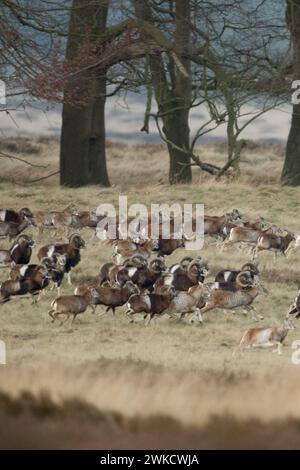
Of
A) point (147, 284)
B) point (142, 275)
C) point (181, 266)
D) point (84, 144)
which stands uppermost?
point (84, 144)

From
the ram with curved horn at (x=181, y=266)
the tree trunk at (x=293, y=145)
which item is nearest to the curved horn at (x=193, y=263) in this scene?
the ram with curved horn at (x=181, y=266)

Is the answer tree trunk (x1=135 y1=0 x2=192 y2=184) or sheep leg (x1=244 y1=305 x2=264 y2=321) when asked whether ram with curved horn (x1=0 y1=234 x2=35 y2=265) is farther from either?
tree trunk (x1=135 y1=0 x2=192 y2=184)

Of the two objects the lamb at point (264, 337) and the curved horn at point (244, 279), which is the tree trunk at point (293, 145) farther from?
the lamb at point (264, 337)

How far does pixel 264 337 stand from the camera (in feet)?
28.4

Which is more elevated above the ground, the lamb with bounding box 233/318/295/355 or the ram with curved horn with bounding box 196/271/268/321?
the ram with curved horn with bounding box 196/271/268/321

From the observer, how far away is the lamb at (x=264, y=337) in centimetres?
861

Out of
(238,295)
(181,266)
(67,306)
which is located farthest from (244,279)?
(67,306)

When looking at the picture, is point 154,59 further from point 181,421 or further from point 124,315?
point 181,421

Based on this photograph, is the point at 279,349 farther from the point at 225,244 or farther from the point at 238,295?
the point at 225,244

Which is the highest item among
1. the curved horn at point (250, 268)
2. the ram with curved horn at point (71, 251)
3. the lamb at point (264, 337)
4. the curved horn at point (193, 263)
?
the ram with curved horn at point (71, 251)

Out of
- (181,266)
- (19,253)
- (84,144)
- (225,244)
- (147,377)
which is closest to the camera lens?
(147,377)

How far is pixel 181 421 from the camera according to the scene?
6000 mm

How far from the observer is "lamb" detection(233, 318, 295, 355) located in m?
8.61

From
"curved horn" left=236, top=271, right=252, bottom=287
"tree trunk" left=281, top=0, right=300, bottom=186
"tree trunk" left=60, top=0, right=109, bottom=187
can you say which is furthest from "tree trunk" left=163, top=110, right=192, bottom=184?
"curved horn" left=236, top=271, right=252, bottom=287
